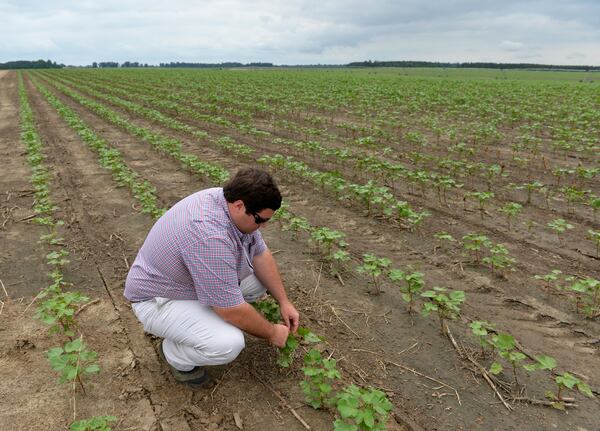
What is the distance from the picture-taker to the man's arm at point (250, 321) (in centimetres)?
265

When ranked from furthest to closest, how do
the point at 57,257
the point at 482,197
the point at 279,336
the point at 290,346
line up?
the point at 482,197 → the point at 57,257 → the point at 290,346 → the point at 279,336

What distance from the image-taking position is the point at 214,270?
2584 millimetres

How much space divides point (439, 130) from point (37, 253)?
8.59m

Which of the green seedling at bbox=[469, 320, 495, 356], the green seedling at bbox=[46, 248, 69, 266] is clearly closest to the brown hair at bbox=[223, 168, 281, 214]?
the green seedling at bbox=[469, 320, 495, 356]

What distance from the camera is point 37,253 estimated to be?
5.03m

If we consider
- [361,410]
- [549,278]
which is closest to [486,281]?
[549,278]

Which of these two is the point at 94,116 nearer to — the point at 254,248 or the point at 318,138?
the point at 318,138

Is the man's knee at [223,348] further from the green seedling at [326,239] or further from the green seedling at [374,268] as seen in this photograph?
the green seedling at [326,239]

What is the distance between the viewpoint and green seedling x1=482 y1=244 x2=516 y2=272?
427 cm

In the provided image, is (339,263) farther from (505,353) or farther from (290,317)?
(505,353)

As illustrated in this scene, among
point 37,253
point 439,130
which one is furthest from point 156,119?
point 37,253

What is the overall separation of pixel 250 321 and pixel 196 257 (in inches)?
19.5

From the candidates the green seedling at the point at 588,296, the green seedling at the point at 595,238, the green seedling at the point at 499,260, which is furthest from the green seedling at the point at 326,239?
the green seedling at the point at 595,238

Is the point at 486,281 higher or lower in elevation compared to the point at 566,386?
lower
